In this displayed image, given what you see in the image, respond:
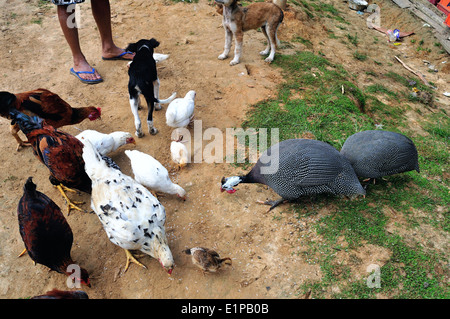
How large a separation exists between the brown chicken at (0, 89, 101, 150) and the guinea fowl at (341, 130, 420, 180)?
4196 millimetres

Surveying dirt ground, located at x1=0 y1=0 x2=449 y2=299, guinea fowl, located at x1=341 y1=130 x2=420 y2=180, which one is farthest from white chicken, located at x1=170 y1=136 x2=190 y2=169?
guinea fowl, located at x1=341 y1=130 x2=420 y2=180

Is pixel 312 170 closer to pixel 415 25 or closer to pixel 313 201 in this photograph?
pixel 313 201

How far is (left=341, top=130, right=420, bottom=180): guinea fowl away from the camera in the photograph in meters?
3.84

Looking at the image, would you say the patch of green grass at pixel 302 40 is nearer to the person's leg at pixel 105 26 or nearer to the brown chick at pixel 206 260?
the person's leg at pixel 105 26

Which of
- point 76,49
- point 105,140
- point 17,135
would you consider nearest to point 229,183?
point 105,140

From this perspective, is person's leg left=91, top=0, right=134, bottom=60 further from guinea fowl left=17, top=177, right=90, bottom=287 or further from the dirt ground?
guinea fowl left=17, top=177, right=90, bottom=287

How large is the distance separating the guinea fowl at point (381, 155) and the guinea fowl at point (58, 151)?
3.57 metres

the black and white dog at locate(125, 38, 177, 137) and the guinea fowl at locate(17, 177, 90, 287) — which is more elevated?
the black and white dog at locate(125, 38, 177, 137)

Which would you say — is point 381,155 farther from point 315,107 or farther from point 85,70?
point 85,70

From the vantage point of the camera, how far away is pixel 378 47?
8.75m

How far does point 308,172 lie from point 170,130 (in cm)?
262

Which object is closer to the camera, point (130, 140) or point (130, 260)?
point (130, 260)

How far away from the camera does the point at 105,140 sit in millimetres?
4348

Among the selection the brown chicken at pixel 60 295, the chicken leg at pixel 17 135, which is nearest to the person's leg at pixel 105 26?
the chicken leg at pixel 17 135
